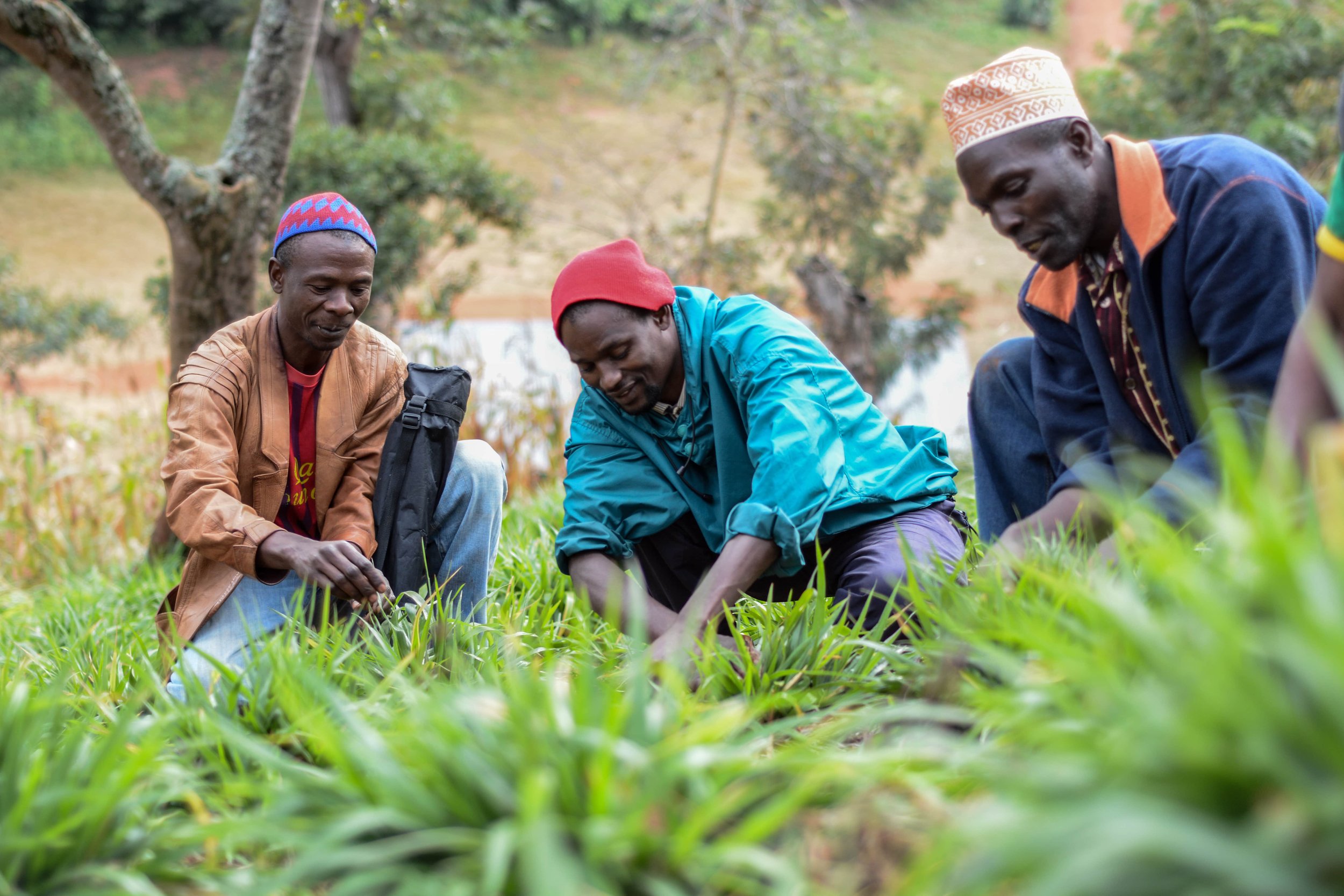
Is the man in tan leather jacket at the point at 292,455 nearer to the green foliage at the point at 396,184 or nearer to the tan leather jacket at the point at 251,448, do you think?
the tan leather jacket at the point at 251,448

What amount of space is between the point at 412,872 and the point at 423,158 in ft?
26.9

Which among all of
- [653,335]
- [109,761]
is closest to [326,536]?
[653,335]

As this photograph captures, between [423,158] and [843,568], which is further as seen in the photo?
[423,158]

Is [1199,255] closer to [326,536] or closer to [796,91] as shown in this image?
[326,536]

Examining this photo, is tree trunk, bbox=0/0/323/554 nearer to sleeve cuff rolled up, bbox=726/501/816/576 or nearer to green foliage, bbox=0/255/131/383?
sleeve cuff rolled up, bbox=726/501/816/576

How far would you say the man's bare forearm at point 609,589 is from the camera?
2826mm

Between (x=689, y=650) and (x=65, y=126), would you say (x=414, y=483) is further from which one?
(x=65, y=126)

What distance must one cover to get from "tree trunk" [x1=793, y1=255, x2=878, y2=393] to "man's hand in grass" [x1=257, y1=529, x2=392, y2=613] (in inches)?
178

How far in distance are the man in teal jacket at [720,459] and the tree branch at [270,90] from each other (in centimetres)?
261

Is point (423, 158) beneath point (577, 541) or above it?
above

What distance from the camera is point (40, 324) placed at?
41.9ft

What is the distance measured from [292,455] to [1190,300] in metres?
2.44

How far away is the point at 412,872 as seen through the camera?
1409 millimetres

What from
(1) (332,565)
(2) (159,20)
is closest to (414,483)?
(1) (332,565)
